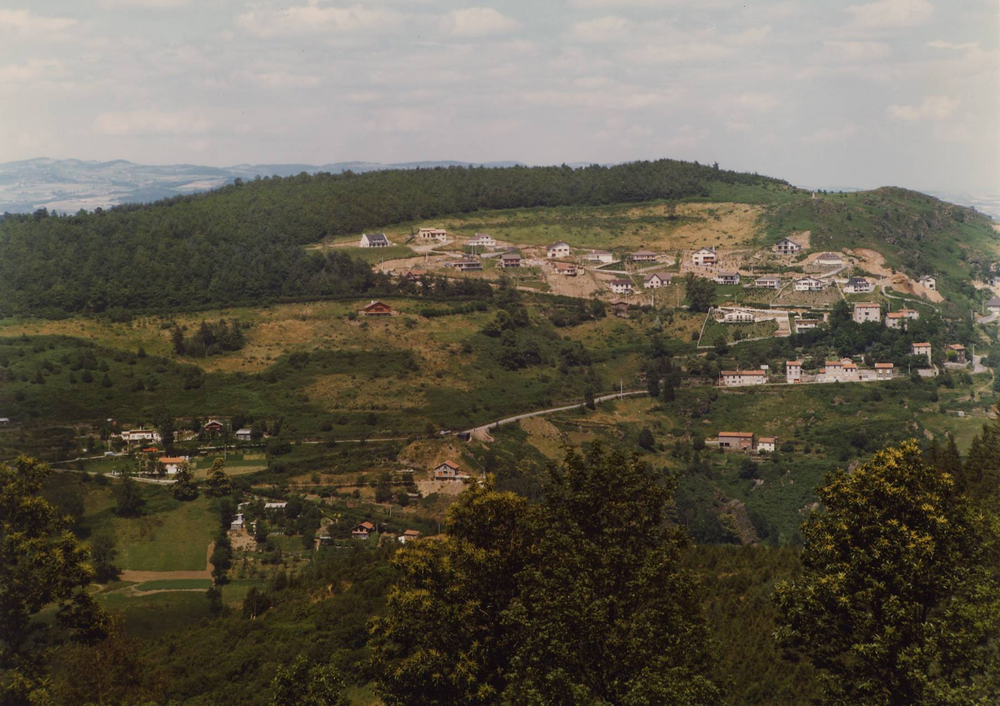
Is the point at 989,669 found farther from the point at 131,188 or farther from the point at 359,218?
the point at 131,188

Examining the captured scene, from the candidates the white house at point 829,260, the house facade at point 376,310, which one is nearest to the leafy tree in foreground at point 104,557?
the house facade at point 376,310

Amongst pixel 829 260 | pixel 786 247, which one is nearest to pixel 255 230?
pixel 786 247

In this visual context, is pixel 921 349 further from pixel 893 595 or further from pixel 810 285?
pixel 893 595

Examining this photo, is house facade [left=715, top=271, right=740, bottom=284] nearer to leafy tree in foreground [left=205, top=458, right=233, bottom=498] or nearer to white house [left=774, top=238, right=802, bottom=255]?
white house [left=774, top=238, right=802, bottom=255]

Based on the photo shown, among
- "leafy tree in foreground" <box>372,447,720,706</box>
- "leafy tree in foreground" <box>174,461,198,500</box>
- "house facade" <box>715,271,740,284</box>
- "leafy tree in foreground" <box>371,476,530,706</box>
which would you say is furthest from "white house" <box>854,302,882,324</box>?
"leafy tree in foreground" <box>371,476,530,706</box>

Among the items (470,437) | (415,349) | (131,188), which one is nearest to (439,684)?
(470,437)

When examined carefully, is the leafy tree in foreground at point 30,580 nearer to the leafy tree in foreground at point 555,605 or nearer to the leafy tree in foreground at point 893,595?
the leafy tree in foreground at point 555,605
